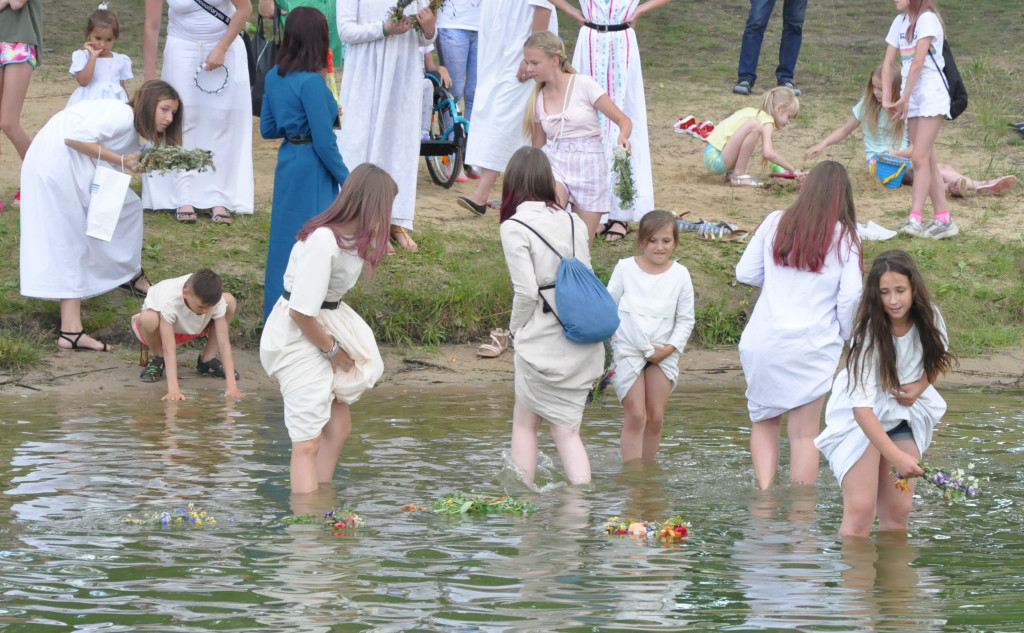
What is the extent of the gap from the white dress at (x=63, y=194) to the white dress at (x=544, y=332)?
428 cm

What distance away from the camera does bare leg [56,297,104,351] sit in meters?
10.2

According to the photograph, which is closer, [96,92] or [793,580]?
[793,580]

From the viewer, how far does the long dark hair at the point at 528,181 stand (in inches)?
274

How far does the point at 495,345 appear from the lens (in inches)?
433

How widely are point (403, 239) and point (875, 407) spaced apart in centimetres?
601

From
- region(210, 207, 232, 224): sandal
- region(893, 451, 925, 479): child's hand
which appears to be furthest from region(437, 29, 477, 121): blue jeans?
region(893, 451, 925, 479): child's hand

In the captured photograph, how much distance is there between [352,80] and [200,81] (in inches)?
47.0

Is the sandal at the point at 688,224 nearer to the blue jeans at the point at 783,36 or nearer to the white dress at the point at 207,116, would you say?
the blue jeans at the point at 783,36

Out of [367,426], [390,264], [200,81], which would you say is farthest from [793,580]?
[200,81]

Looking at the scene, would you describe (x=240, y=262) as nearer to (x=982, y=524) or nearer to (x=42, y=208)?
(x=42, y=208)

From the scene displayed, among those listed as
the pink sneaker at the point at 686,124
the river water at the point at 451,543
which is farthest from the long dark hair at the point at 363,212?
the pink sneaker at the point at 686,124

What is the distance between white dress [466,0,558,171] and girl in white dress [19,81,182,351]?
2.67m

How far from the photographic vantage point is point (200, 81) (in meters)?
11.1

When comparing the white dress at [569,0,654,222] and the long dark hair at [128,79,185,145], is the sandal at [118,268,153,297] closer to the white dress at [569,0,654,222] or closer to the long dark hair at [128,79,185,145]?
the long dark hair at [128,79,185,145]
